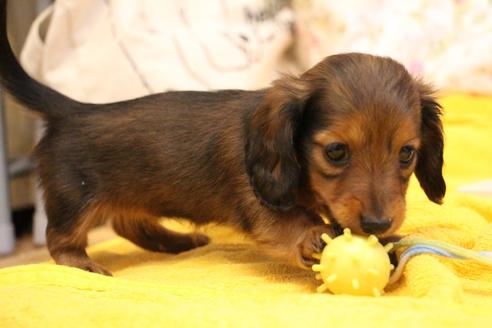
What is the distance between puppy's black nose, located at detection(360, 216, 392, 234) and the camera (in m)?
1.37

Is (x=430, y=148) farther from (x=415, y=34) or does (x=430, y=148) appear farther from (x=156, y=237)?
(x=415, y=34)

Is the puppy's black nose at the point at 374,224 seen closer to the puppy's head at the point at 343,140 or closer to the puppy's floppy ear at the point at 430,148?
the puppy's head at the point at 343,140

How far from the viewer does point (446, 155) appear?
2.90 m

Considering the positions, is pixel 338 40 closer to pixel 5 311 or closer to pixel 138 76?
pixel 138 76

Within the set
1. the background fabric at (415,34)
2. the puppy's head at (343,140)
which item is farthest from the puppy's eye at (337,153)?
the background fabric at (415,34)

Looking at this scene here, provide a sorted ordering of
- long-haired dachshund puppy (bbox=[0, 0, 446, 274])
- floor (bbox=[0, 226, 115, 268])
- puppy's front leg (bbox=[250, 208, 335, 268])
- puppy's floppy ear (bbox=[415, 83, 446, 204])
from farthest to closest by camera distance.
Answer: floor (bbox=[0, 226, 115, 268])
puppy's floppy ear (bbox=[415, 83, 446, 204])
puppy's front leg (bbox=[250, 208, 335, 268])
long-haired dachshund puppy (bbox=[0, 0, 446, 274])

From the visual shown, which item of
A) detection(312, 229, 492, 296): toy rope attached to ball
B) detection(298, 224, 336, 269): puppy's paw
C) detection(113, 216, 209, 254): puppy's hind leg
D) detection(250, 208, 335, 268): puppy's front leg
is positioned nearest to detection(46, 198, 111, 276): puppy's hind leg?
detection(113, 216, 209, 254): puppy's hind leg

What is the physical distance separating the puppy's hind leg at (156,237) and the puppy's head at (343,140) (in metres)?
0.64

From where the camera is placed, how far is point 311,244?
5.12ft

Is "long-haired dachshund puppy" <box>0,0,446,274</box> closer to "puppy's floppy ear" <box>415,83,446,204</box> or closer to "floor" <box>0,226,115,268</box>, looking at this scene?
"puppy's floppy ear" <box>415,83,446,204</box>

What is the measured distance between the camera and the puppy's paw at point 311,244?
5.08 ft

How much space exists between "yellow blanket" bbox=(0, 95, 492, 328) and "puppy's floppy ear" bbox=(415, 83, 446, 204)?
113mm

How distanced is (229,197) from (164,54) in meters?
1.27

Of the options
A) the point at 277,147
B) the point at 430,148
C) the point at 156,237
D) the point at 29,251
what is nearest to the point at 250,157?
the point at 277,147
